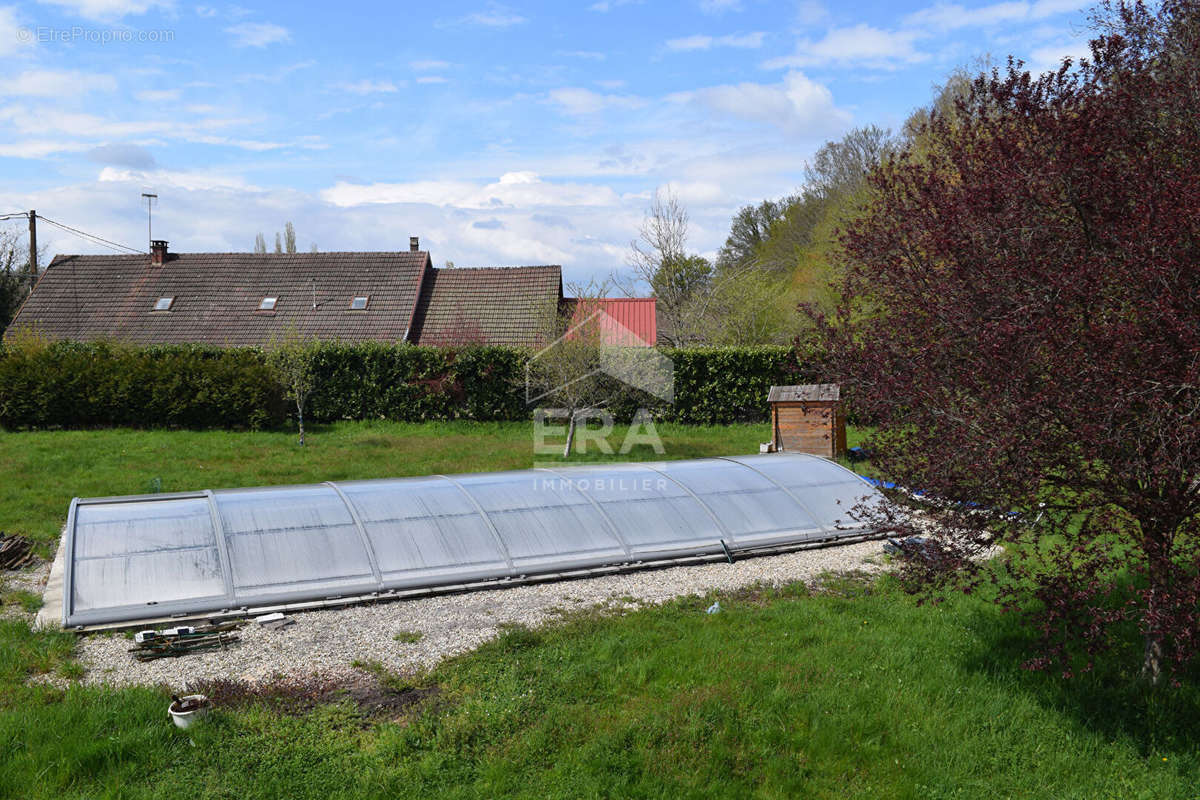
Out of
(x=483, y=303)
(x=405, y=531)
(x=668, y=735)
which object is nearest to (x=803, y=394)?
(x=405, y=531)

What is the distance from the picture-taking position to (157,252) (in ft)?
102

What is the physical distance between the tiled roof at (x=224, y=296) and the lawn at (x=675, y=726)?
21.2m

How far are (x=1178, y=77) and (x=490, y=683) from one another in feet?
22.1

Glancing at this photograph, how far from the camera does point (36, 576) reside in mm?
10273

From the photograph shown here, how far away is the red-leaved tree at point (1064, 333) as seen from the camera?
534cm

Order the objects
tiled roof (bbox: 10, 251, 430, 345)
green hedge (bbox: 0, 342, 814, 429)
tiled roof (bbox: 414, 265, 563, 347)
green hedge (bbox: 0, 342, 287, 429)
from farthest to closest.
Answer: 1. tiled roof (bbox: 414, 265, 563, 347)
2. tiled roof (bbox: 10, 251, 430, 345)
3. green hedge (bbox: 0, 342, 814, 429)
4. green hedge (bbox: 0, 342, 287, 429)

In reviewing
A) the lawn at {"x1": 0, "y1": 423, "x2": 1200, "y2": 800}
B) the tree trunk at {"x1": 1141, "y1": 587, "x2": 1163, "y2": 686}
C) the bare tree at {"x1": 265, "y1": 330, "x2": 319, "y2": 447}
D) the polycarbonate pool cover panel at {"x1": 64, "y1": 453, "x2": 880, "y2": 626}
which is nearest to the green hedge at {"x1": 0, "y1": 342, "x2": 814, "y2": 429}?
the bare tree at {"x1": 265, "y1": 330, "x2": 319, "y2": 447}

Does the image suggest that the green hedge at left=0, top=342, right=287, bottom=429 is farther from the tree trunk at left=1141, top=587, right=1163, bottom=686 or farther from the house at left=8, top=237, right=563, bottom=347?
the tree trunk at left=1141, top=587, right=1163, bottom=686

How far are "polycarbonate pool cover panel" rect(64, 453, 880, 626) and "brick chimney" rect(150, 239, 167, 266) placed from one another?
24.0m

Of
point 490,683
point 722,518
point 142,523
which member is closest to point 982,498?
point 490,683

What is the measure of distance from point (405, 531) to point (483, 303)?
826 inches

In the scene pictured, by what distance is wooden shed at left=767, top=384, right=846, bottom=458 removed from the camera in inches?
667

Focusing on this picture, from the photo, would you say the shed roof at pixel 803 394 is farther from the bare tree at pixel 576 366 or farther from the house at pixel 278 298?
the house at pixel 278 298

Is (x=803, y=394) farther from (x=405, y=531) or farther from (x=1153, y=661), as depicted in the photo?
(x=1153, y=661)
